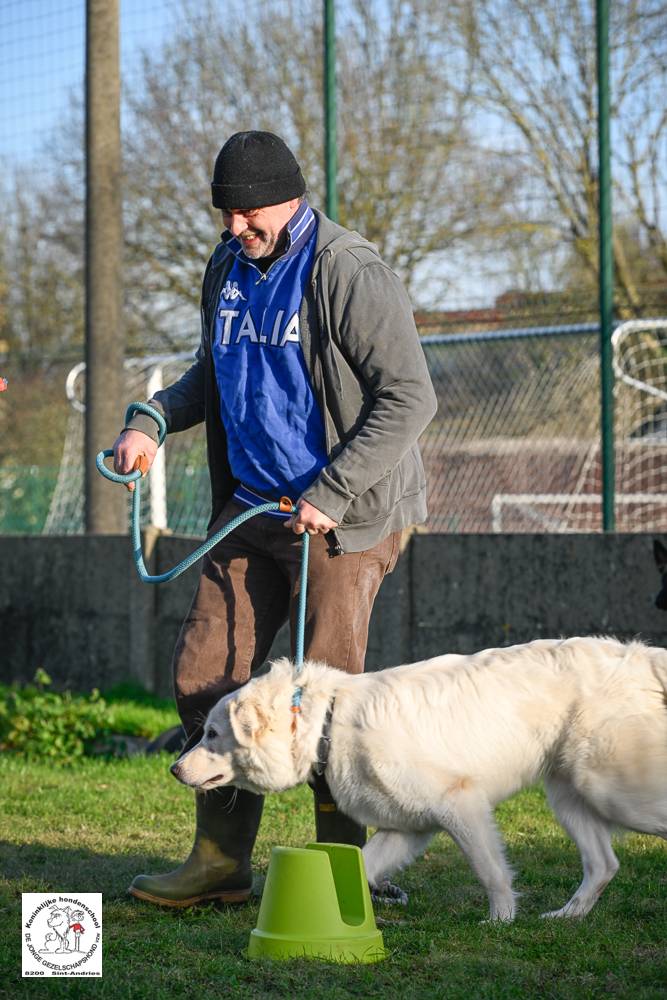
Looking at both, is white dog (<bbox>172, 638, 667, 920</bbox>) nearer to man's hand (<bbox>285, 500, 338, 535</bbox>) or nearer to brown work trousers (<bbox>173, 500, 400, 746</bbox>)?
brown work trousers (<bbox>173, 500, 400, 746</bbox>)

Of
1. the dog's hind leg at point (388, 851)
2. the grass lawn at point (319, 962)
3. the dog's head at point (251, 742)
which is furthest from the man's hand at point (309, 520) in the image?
the grass lawn at point (319, 962)

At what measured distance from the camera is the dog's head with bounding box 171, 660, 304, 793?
4078mm

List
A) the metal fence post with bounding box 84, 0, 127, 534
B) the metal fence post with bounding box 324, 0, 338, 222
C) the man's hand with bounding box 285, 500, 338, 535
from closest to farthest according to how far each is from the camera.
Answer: the man's hand with bounding box 285, 500, 338, 535 → the metal fence post with bounding box 324, 0, 338, 222 → the metal fence post with bounding box 84, 0, 127, 534

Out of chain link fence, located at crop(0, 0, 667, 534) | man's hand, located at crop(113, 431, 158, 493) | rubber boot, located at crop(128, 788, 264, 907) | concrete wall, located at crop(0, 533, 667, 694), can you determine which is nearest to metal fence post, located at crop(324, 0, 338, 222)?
chain link fence, located at crop(0, 0, 667, 534)

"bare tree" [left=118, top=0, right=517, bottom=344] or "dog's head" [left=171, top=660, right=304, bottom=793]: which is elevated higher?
"bare tree" [left=118, top=0, right=517, bottom=344]

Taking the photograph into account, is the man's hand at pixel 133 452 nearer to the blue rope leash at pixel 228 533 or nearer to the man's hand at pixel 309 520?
the blue rope leash at pixel 228 533

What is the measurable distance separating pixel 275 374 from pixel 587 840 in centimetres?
185

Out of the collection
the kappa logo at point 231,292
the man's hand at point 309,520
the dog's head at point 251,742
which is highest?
the kappa logo at point 231,292

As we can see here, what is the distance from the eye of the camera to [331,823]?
436cm

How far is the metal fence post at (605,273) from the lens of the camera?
7566 mm

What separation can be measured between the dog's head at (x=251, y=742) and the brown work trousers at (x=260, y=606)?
202 mm

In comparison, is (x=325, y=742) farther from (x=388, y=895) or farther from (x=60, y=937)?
(x=60, y=937)

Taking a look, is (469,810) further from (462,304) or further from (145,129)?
(145,129)

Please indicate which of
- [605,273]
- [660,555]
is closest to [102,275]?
[605,273]
